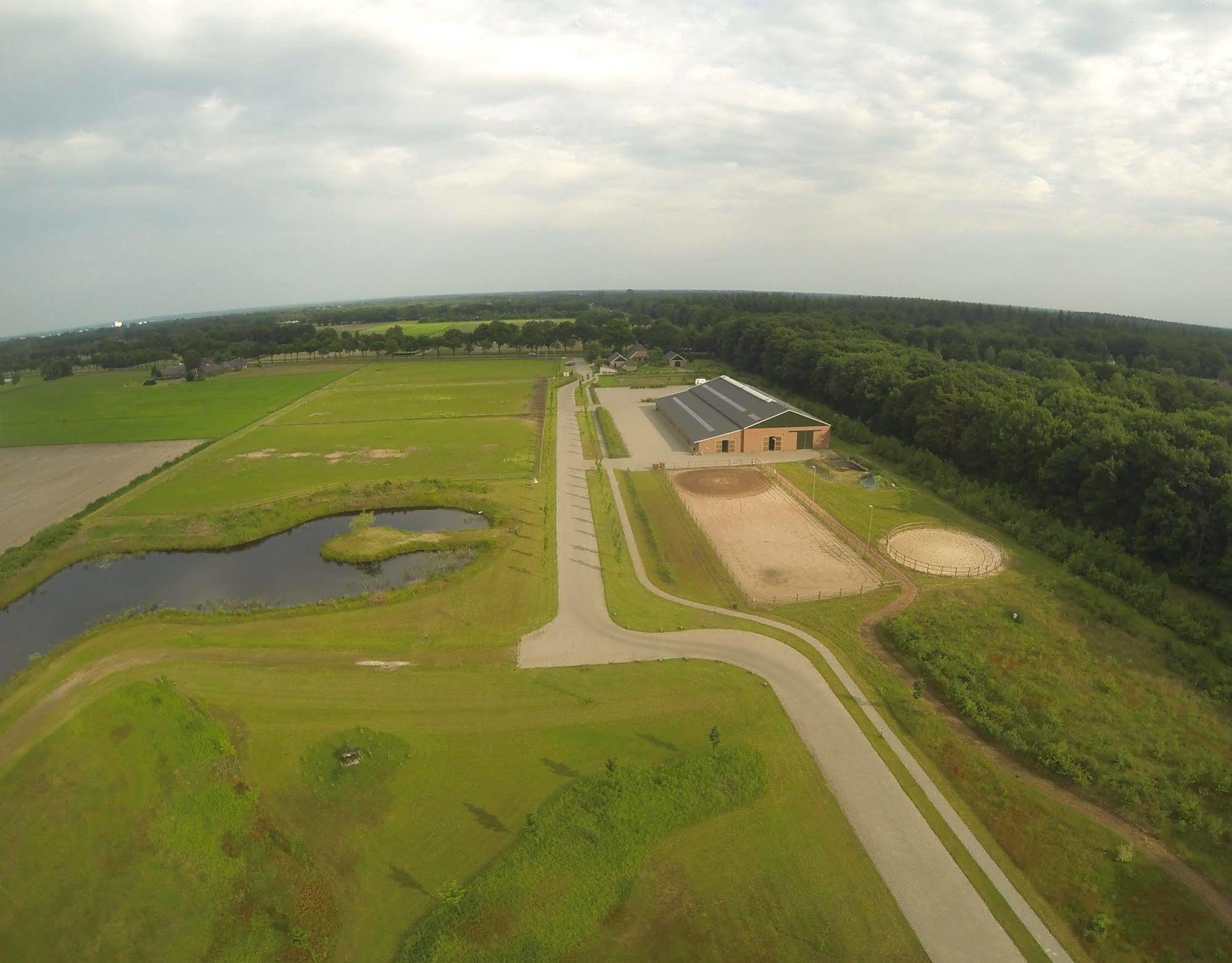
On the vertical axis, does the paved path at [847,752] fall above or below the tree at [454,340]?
below

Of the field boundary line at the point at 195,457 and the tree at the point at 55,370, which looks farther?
the tree at the point at 55,370

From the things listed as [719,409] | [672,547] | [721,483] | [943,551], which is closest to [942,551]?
[943,551]

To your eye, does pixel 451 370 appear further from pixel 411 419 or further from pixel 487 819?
pixel 487 819

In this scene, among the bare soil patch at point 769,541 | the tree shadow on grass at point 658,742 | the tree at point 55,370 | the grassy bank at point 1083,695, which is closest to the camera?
the grassy bank at point 1083,695

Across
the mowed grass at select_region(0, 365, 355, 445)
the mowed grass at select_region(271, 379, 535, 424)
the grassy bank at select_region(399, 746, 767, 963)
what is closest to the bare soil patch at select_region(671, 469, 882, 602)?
the grassy bank at select_region(399, 746, 767, 963)

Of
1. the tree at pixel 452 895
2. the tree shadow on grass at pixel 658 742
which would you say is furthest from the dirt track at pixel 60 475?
the tree shadow on grass at pixel 658 742

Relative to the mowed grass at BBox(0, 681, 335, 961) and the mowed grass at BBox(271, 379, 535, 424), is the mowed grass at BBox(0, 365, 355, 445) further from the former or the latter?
the mowed grass at BBox(0, 681, 335, 961)

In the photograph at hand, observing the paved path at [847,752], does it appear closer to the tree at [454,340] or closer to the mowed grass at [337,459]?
the mowed grass at [337,459]
